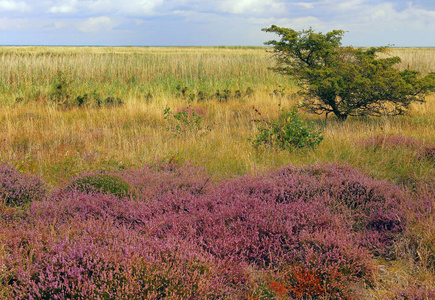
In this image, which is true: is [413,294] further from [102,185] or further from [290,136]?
[290,136]

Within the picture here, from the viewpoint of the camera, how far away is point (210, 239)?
135 inches

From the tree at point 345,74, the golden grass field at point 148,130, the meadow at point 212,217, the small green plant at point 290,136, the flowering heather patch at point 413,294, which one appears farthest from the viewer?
the tree at point 345,74

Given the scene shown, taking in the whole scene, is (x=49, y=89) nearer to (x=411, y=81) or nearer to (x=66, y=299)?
(x=411, y=81)

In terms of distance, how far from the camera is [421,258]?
3238 millimetres

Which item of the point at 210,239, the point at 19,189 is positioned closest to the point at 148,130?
the point at 19,189

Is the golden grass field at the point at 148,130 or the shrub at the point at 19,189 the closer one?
the shrub at the point at 19,189

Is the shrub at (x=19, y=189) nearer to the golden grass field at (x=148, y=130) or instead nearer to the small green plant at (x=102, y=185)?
the small green plant at (x=102, y=185)

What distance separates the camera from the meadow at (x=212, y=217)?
9.05ft

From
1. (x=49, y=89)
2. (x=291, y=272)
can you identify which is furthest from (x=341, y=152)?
(x=49, y=89)

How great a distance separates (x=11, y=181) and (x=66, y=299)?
2.95 meters

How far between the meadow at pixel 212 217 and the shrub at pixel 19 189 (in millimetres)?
21

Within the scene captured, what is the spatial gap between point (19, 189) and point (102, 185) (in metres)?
1.04

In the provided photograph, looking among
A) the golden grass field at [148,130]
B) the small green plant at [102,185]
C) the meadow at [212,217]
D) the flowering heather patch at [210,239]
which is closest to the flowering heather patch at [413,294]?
the meadow at [212,217]

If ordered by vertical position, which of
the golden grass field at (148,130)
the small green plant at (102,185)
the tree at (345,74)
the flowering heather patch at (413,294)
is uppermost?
the tree at (345,74)
